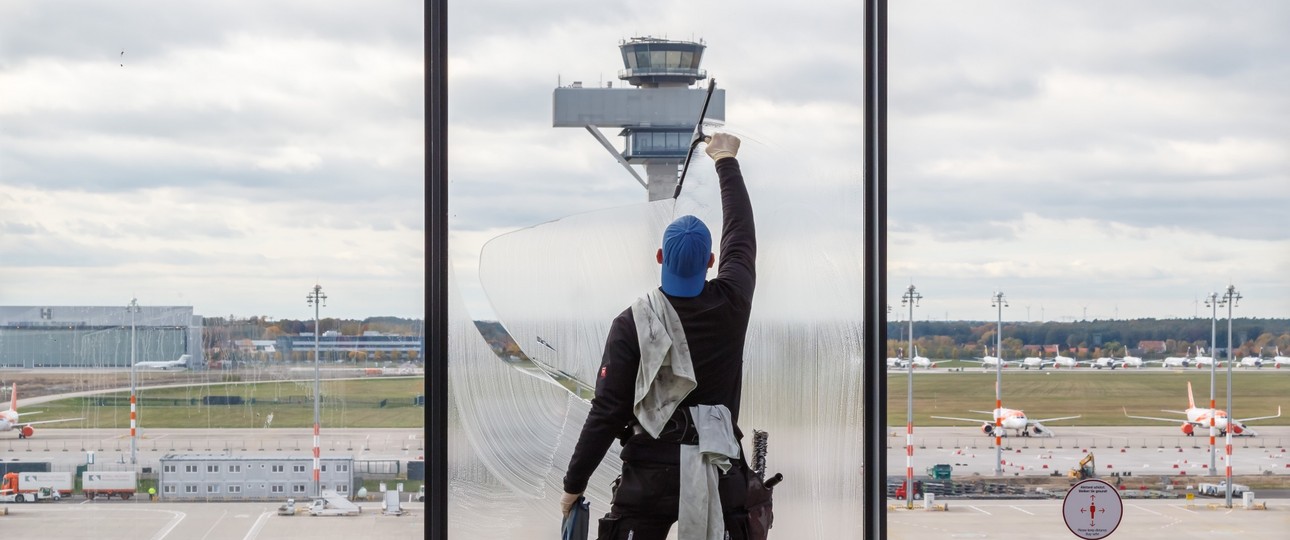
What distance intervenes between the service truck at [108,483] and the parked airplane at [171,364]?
0.77 feet

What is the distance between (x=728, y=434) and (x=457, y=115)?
0.94 m

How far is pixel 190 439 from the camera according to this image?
2.33 meters

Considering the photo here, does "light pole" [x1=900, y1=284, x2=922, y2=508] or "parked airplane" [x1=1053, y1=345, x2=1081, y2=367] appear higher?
"parked airplane" [x1=1053, y1=345, x2=1081, y2=367]

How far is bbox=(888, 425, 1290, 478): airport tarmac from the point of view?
2479mm

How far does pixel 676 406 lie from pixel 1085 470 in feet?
3.99

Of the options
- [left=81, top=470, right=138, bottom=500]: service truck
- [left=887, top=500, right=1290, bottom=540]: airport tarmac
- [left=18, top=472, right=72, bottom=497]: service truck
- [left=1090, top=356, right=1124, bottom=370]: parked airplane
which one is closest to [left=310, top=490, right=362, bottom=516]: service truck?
[left=81, top=470, right=138, bottom=500]: service truck

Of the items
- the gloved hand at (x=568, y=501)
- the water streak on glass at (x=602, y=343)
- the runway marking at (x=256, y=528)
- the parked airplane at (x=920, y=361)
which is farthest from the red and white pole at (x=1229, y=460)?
the runway marking at (x=256, y=528)

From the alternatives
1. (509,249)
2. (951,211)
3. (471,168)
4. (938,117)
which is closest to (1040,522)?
(951,211)

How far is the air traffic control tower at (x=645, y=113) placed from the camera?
234 cm

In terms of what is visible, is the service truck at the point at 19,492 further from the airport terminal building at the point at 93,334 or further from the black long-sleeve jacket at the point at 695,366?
the black long-sleeve jacket at the point at 695,366

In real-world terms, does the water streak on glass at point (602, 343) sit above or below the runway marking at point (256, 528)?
above

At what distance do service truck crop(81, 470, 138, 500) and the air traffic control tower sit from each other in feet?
4.00

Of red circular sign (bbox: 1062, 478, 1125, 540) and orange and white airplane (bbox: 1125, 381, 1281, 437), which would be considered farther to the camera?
orange and white airplane (bbox: 1125, 381, 1281, 437)

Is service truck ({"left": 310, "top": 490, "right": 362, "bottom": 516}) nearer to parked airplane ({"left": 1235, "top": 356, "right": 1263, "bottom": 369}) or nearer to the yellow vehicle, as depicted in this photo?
the yellow vehicle
